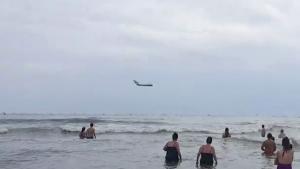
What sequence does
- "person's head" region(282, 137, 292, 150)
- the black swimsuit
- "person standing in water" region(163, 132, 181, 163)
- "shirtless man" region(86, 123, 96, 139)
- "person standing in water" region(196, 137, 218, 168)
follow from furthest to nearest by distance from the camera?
"shirtless man" region(86, 123, 96, 139) < the black swimsuit < "person standing in water" region(163, 132, 181, 163) < "person standing in water" region(196, 137, 218, 168) < "person's head" region(282, 137, 292, 150)

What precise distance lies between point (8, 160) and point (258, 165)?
9737mm

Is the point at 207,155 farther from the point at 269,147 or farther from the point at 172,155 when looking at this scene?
the point at 269,147

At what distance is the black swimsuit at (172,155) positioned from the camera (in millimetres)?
18359

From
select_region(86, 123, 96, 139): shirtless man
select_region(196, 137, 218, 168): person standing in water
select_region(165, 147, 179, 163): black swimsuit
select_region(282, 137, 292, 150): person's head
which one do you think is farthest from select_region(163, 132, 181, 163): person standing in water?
select_region(86, 123, 96, 139): shirtless man

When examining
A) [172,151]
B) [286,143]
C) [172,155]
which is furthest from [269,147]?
[286,143]

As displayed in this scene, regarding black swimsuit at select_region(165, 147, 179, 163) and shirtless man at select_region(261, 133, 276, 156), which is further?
shirtless man at select_region(261, 133, 276, 156)

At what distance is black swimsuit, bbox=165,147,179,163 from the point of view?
18359 millimetres

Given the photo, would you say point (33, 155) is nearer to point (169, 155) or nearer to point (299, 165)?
point (169, 155)

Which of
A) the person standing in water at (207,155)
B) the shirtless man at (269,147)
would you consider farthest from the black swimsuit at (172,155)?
the shirtless man at (269,147)

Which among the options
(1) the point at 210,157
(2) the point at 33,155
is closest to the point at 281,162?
(1) the point at 210,157

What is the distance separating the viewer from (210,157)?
17.5m

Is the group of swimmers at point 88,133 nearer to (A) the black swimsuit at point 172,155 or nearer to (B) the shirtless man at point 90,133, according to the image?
(B) the shirtless man at point 90,133

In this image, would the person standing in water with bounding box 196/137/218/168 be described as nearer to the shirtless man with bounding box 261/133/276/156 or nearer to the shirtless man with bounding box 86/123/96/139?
the shirtless man with bounding box 261/133/276/156

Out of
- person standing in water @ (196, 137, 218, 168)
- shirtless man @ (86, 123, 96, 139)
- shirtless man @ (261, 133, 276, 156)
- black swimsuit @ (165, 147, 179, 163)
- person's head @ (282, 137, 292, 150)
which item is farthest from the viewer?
shirtless man @ (86, 123, 96, 139)
